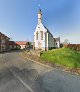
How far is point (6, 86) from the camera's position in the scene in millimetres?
17141

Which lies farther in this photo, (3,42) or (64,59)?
(3,42)

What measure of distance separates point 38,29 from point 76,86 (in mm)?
50351

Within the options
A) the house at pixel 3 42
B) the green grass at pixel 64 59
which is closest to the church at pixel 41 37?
the house at pixel 3 42

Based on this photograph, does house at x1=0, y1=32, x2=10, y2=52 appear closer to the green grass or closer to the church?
the church

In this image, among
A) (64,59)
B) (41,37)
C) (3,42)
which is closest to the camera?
(64,59)

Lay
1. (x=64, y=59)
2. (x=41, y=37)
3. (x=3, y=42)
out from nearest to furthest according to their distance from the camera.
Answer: (x=64, y=59), (x=41, y=37), (x=3, y=42)

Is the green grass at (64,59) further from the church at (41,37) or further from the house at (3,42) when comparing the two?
the house at (3,42)

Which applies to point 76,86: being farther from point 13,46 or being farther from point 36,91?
point 13,46

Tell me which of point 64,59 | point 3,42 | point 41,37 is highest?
point 41,37

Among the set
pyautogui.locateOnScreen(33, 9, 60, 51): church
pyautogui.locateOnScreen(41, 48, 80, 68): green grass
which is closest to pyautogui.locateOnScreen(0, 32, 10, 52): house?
pyautogui.locateOnScreen(33, 9, 60, 51): church

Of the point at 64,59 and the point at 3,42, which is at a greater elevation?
the point at 3,42

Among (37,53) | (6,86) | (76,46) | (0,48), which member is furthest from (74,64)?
(0,48)

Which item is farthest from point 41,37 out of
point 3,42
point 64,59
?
point 64,59

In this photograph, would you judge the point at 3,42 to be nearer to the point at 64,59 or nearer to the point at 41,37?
the point at 41,37
